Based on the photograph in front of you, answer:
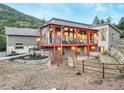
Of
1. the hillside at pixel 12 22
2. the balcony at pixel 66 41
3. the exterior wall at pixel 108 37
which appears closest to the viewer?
the balcony at pixel 66 41

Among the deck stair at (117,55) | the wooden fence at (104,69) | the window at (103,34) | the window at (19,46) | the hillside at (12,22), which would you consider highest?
the hillside at (12,22)

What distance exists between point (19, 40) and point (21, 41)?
0.36 metres

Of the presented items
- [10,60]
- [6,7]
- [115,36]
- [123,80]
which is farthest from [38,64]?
[6,7]

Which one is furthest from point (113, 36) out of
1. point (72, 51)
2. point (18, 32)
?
point (18, 32)

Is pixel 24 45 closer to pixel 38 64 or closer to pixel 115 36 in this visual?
pixel 38 64

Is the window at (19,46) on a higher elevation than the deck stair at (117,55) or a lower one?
higher

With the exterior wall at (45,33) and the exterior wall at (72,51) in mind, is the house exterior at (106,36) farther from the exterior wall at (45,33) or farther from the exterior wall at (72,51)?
the exterior wall at (45,33)

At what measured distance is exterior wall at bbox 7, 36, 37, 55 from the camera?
69.8ft

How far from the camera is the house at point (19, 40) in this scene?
21.3 metres

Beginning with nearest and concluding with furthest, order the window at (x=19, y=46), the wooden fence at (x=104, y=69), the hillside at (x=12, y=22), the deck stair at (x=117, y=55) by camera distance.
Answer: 1. the wooden fence at (x=104, y=69)
2. the deck stair at (x=117, y=55)
3. the window at (x=19, y=46)
4. the hillside at (x=12, y=22)

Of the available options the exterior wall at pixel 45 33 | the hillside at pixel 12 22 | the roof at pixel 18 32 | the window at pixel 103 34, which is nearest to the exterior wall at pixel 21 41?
the roof at pixel 18 32

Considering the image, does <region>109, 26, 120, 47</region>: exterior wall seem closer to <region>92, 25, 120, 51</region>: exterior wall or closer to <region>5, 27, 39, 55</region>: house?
<region>92, 25, 120, 51</region>: exterior wall

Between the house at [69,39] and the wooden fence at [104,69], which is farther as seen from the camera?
the house at [69,39]

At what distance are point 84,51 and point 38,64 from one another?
11153 mm
